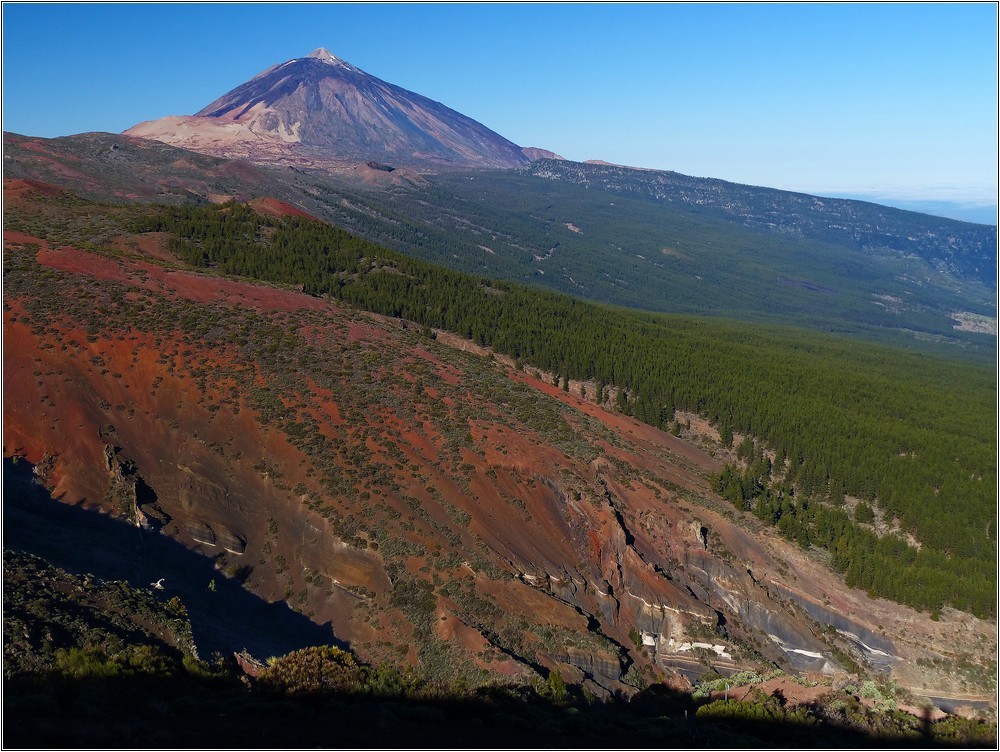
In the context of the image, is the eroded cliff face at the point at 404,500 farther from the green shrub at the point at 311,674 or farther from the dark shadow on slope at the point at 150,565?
the green shrub at the point at 311,674

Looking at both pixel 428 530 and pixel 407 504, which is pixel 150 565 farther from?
pixel 428 530

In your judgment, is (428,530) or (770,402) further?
(770,402)

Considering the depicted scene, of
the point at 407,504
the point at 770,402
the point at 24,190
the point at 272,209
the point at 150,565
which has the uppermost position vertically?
the point at 272,209

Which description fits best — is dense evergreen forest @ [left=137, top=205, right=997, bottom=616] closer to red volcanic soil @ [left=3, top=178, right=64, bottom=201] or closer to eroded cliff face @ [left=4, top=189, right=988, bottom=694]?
eroded cliff face @ [left=4, top=189, right=988, bottom=694]

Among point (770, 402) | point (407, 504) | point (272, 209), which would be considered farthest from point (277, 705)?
point (272, 209)

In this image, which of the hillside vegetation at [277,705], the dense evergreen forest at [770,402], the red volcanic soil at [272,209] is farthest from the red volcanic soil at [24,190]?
the hillside vegetation at [277,705]

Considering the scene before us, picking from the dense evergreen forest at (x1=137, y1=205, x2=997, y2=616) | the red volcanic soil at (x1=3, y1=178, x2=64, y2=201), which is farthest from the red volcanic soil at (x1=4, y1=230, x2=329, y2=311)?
the red volcanic soil at (x1=3, y1=178, x2=64, y2=201)

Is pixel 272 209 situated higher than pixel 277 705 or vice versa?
pixel 272 209
